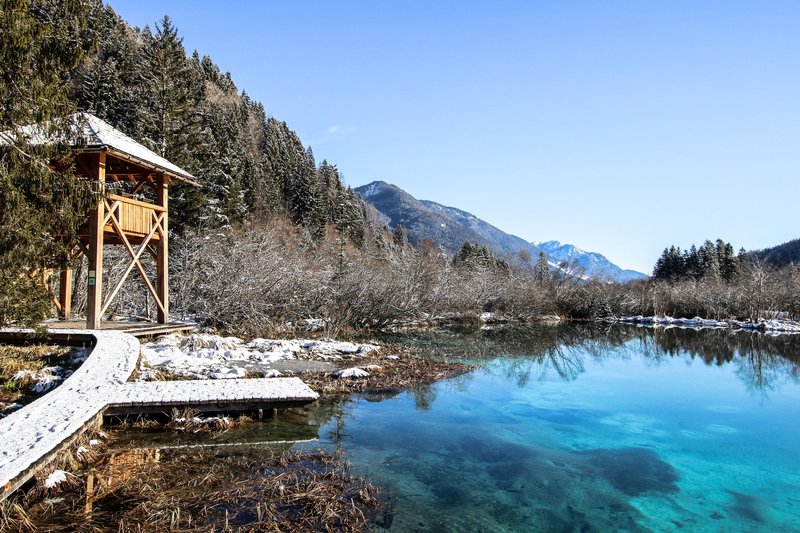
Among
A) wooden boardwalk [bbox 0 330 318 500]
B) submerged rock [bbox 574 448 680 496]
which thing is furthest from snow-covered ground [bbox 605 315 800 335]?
wooden boardwalk [bbox 0 330 318 500]

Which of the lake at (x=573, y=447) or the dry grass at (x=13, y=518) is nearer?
the dry grass at (x=13, y=518)

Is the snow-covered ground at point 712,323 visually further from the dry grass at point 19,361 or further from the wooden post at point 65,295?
the dry grass at point 19,361

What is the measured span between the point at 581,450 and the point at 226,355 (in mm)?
8917

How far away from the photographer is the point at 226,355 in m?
13.2

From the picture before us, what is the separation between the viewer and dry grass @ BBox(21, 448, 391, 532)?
486 cm

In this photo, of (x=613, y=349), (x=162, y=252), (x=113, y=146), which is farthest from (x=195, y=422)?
(x=613, y=349)

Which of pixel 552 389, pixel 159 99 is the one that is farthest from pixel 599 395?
pixel 159 99

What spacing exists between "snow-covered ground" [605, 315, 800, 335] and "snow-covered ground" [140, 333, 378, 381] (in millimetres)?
32432

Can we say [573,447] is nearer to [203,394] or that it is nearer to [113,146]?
[203,394]

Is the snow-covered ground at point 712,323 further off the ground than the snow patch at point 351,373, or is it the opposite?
the snow patch at point 351,373

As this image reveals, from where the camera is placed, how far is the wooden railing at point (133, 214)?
12599mm

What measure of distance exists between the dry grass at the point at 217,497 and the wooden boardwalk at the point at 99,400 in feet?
1.83

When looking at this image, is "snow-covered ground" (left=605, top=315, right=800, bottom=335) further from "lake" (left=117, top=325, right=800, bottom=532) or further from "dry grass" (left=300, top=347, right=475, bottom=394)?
"dry grass" (left=300, top=347, right=475, bottom=394)

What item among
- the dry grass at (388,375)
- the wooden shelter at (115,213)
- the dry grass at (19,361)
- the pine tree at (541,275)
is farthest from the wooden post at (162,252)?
the pine tree at (541,275)
